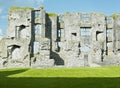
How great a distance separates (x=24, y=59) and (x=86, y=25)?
50.9 ft

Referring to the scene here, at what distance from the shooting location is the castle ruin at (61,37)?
57.5m

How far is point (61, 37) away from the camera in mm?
65438

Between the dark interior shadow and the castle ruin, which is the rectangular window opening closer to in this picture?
the castle ruin

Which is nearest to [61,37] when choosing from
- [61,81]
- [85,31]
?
[85,31]

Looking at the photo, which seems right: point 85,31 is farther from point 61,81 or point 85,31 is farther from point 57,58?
point 61,81

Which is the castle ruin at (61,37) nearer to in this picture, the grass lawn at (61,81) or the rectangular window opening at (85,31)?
the rectangular window opening at (85,31)

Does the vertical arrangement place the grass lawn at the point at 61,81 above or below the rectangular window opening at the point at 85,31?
below

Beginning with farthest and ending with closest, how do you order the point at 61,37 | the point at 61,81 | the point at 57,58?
the point at 61,37
the point at 57,58
the point at 61,81

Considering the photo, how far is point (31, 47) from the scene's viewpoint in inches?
2360

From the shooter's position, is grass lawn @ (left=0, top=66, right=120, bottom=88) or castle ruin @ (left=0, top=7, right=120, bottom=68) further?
castle ruin @ (left=0, top=7, right=120, bottom=68)

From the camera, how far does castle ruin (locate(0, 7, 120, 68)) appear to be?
57531 mm

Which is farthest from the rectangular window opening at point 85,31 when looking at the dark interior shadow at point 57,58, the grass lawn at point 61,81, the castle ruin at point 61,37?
the grass lawn at point 61,81

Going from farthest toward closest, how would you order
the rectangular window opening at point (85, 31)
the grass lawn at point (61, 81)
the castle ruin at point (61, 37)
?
the rectangular window opening at point (85, 31) → the castle ruin at point (61, 37) → the grass lawn at point (61, 81)

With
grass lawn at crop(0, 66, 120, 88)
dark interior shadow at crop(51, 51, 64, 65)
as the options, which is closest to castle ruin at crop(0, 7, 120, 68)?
dark interior shadow at crop(51, 51, 64, 65)
